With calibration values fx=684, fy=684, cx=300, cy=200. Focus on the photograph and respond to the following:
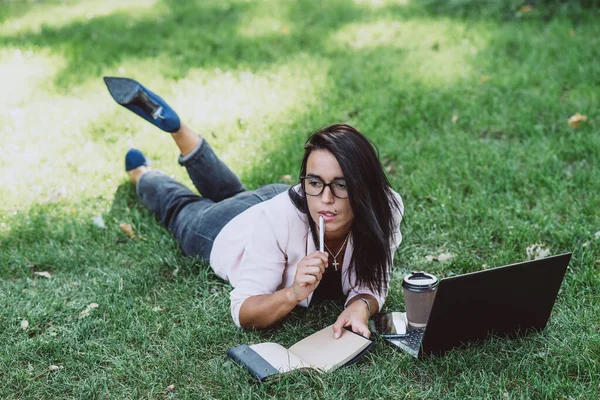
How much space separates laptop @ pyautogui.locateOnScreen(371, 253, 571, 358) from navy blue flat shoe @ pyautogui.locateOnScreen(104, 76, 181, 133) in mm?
1726

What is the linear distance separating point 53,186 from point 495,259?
8.90ft

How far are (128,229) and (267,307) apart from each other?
1403 millimetres

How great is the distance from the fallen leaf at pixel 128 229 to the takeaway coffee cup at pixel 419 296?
172 centimetres

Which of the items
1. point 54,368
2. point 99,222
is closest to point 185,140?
point 99,222

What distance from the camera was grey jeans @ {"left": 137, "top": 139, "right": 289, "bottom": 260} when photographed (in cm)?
341

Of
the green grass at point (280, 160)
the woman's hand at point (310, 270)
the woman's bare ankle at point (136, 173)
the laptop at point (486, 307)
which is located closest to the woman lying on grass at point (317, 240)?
the woman's hand at point (310, 270)

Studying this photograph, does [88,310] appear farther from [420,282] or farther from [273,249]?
[420,282]

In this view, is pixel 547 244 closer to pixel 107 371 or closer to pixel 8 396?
pixel 107 371

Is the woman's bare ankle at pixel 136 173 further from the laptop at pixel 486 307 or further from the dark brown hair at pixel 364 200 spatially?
the laptop at pixel 486 307

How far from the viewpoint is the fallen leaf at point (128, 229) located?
12.4 ft

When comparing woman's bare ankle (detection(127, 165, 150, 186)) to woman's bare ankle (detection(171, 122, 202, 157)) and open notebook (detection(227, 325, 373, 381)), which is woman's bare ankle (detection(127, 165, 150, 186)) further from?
open notebook (detection(227, 325, 373, 381))

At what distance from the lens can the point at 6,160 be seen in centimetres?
466

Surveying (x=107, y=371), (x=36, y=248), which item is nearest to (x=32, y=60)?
(x=36, y=248)

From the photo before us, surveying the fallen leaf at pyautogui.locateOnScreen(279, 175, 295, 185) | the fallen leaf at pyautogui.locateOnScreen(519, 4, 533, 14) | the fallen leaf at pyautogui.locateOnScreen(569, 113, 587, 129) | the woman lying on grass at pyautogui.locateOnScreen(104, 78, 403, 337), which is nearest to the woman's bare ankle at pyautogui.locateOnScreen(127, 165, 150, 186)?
the fallen leaf at pyautogui.locateOnScreen(279, 175, 295, 185)
